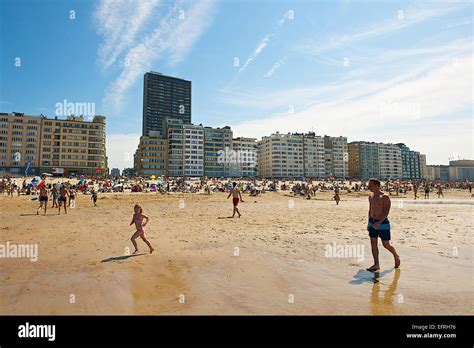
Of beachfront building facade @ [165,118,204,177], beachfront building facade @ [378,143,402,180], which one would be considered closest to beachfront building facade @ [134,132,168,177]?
beachfront building facade @ [165,118,204,177]

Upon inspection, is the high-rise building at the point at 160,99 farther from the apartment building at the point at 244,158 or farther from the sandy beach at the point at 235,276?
the sandy beach at the point at 235,276

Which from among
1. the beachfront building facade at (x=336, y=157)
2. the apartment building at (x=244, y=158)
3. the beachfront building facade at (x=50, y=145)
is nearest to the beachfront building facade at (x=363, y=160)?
the beachfront building facade at (x=336, y=157)

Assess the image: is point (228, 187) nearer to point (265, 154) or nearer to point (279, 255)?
point (279, 255)

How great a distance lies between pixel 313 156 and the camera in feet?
435

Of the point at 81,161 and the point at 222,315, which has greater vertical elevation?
the point at 81,161

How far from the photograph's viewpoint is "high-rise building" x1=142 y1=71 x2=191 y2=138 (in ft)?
599

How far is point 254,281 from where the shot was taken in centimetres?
530

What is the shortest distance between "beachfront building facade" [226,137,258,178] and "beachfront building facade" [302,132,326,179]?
24.8 metres

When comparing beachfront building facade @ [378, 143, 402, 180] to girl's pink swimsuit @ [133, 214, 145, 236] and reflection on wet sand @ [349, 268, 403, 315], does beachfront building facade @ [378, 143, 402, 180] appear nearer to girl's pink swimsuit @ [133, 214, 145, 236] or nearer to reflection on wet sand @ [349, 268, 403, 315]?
reflection on wet sand @ [349, 268, 403, 315]

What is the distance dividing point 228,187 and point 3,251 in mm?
38305

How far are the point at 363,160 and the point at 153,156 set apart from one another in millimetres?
117939

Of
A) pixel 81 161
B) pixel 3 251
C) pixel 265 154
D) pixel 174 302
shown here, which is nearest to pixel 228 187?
pixel 3 251

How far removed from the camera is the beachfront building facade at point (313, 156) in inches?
5167

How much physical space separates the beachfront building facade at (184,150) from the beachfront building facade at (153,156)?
216 cm
